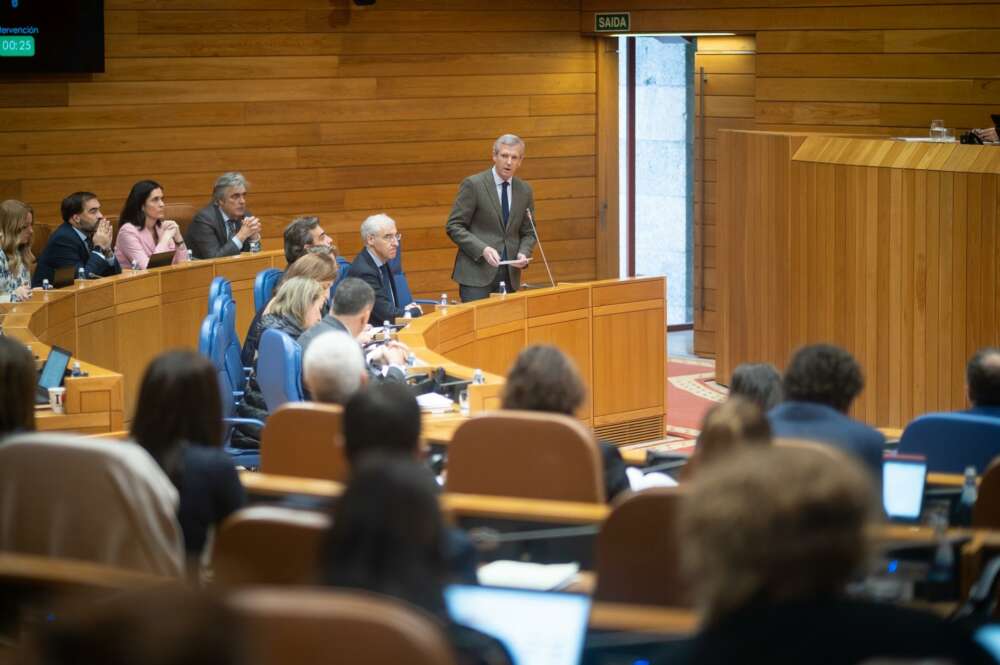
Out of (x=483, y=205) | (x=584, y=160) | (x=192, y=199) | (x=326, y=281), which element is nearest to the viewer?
(x=326, y=281)

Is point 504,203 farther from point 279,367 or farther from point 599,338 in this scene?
point 279,367

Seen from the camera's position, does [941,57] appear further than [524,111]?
No

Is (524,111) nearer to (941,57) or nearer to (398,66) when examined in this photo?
(398,66)

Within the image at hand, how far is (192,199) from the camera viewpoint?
10.3m

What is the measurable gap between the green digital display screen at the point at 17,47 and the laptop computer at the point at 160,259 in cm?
202

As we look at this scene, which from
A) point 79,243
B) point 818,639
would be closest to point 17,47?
point 79,243

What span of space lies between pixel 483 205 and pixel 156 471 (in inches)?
237

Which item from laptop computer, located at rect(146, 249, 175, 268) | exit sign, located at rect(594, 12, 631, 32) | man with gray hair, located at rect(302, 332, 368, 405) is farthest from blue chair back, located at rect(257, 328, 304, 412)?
exit sign, located at rect(594, 12, 631, 32)

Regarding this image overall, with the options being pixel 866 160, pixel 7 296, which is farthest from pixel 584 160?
pixel 7 296

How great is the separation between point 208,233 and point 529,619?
707 cm

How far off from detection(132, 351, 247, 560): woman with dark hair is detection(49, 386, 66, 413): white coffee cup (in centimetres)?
226

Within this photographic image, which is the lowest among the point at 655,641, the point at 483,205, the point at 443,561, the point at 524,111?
the point at 655,641

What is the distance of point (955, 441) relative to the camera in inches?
162

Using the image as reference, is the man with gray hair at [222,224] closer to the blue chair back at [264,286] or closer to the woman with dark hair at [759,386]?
the blue chair back at [264,286]
